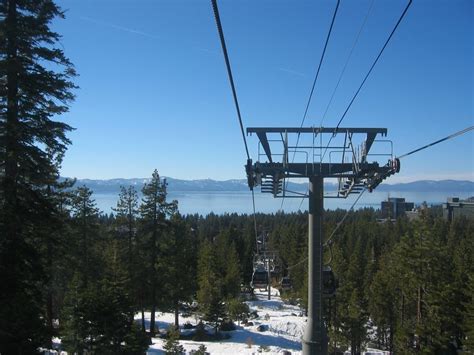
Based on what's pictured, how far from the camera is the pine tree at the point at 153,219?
107ft

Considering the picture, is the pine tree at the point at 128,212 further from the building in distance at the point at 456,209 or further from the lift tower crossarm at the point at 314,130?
the building in distance at the point at 456,209

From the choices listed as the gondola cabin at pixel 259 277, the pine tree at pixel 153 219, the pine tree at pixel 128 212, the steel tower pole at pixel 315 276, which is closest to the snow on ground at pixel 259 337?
the pine tree at pixel 153 219

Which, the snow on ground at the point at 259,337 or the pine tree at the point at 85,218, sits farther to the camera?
the snow on ground at the point at 259,337

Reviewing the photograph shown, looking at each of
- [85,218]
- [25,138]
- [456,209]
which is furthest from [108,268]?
[456,209]

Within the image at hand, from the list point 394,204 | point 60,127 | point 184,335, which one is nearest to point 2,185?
point 60,127

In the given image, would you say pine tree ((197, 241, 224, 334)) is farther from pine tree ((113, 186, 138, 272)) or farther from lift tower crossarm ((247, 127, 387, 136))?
lift tower crossarm ((247, 127, 387, 136))

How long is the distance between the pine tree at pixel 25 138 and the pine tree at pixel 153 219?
2060 cm

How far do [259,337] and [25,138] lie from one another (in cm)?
2678

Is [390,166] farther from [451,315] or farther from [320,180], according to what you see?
[451,315]

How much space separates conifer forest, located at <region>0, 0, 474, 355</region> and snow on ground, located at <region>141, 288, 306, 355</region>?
1359mm

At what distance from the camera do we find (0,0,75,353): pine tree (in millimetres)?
10617

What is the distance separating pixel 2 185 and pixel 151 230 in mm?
22323

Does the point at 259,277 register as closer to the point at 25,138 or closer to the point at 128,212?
the point at 128,212

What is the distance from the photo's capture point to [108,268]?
2952cm
